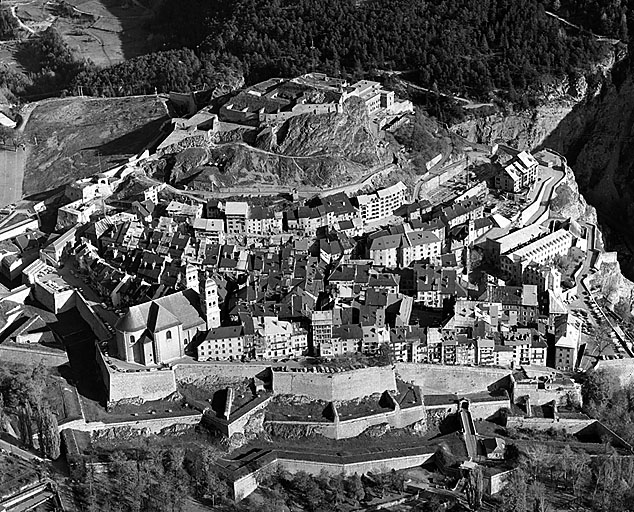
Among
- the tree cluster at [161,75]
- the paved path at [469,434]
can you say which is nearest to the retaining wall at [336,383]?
the paved path at [469,434]

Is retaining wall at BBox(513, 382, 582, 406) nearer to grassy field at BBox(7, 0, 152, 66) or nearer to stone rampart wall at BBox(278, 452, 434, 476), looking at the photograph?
stone rampart wall at BBox(278, 452, 434, 476)

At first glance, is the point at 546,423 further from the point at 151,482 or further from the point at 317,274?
the point at 151,482

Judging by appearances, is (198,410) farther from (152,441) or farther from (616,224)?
(616,224)

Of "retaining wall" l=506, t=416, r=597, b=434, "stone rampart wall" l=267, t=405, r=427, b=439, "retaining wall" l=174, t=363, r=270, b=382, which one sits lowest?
"retaining wall" l=506, t=416, r=597, b=434

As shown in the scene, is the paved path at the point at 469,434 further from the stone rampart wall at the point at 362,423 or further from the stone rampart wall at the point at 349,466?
the stone rampart wall at the point at 349,466

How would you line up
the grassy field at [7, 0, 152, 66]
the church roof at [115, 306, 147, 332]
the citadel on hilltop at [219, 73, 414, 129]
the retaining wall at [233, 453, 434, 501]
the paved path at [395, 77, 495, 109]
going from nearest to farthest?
1. the retaining wall at [233, 453, 434, 501]
2. the church roof at [115, 306, 147, 332]
3. the citadel on hilltop at [219, 73, 414, 129]
4. the paved path at [395, 77, 495, 109]
5. the grassy field at [7, 0, 152, 66]

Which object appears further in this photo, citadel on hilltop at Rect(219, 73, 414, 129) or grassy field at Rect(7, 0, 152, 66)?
grassy field at Rect(7, 0, 152, 66)

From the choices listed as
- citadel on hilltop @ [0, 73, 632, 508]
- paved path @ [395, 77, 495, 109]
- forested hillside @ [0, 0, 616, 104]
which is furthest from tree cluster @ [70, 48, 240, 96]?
citadel on hilltop @ [0, 73, 632, 508]
